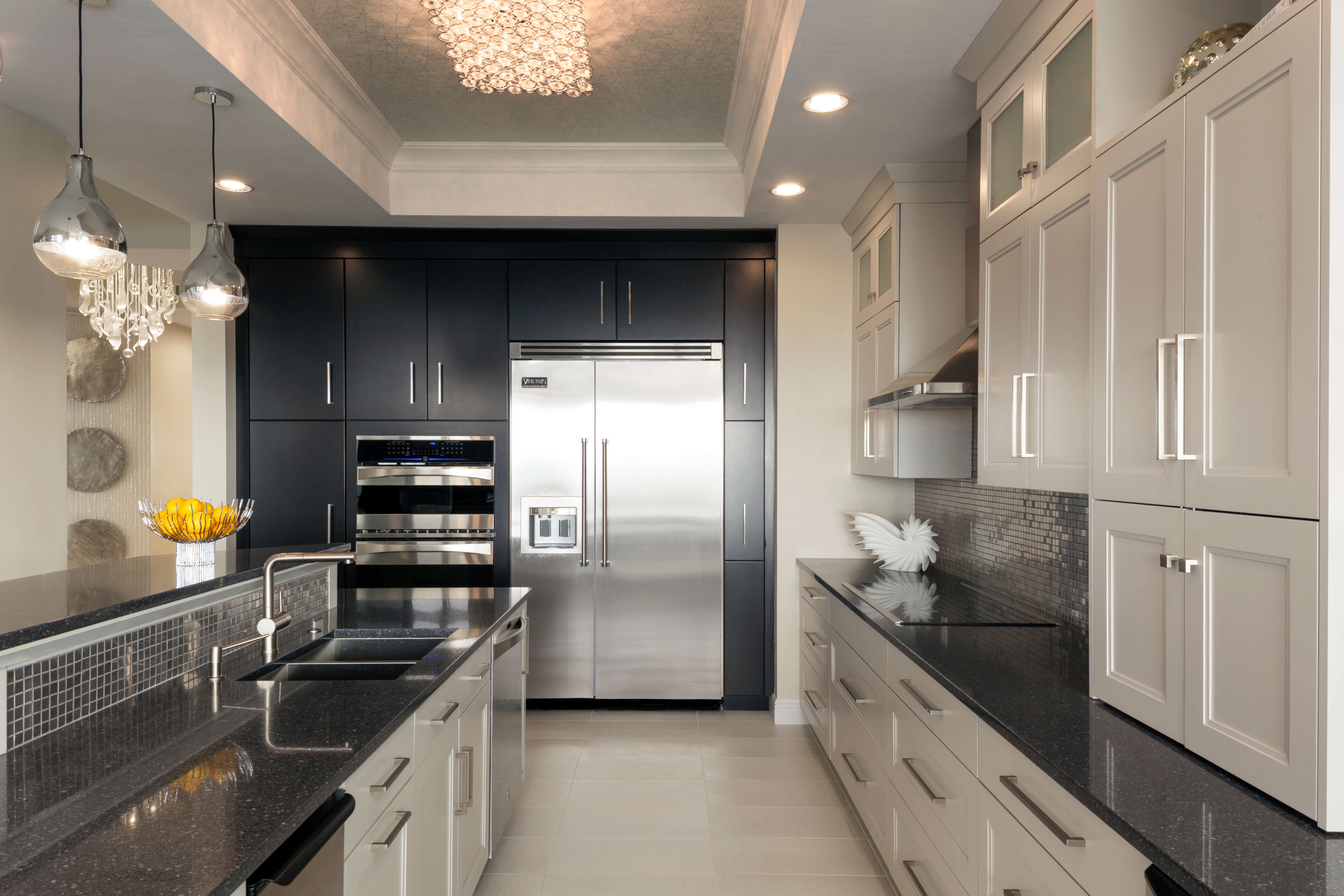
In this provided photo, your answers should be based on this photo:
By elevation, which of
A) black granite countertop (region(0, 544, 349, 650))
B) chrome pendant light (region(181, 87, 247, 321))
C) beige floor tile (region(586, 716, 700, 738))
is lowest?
beige floor tile (region(586, 716, 700, 738))

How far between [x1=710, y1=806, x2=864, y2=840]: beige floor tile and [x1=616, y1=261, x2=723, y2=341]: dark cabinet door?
2.37m

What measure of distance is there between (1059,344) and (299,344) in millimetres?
3844

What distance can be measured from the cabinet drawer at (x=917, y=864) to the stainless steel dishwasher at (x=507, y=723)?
49.7 inches

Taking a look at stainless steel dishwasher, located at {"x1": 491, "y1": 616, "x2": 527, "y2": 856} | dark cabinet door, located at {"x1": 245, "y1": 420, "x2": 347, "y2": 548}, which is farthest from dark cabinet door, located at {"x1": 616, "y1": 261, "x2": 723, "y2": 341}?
stainless steel dishwasher, located at {"x1": 491, "y1": 616, "x2": 527, "y2": 856}

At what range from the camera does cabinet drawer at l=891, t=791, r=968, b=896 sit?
1938 millimetres

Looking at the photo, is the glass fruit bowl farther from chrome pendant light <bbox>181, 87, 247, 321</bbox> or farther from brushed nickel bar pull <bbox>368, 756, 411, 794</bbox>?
brushed nickel bar pull <bbox>368, 756, 411, 794</bbox>

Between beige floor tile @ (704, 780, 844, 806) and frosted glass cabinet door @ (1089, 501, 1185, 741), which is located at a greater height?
frosted glass cabinet door @ (1089, 501, 1185, 741)

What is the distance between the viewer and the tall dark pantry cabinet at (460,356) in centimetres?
433

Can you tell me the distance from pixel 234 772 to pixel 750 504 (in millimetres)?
3247

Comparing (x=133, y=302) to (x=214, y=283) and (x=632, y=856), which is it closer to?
(x=214, y=283)

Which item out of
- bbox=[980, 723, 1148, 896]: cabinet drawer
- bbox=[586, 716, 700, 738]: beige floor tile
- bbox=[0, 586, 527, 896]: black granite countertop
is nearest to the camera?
bbox=[0, 586, 527, 896]: black granite countertop

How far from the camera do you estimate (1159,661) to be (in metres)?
1.46

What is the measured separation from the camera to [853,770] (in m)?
2.94

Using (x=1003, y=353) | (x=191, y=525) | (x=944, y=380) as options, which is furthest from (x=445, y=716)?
(x=944, y=380)
